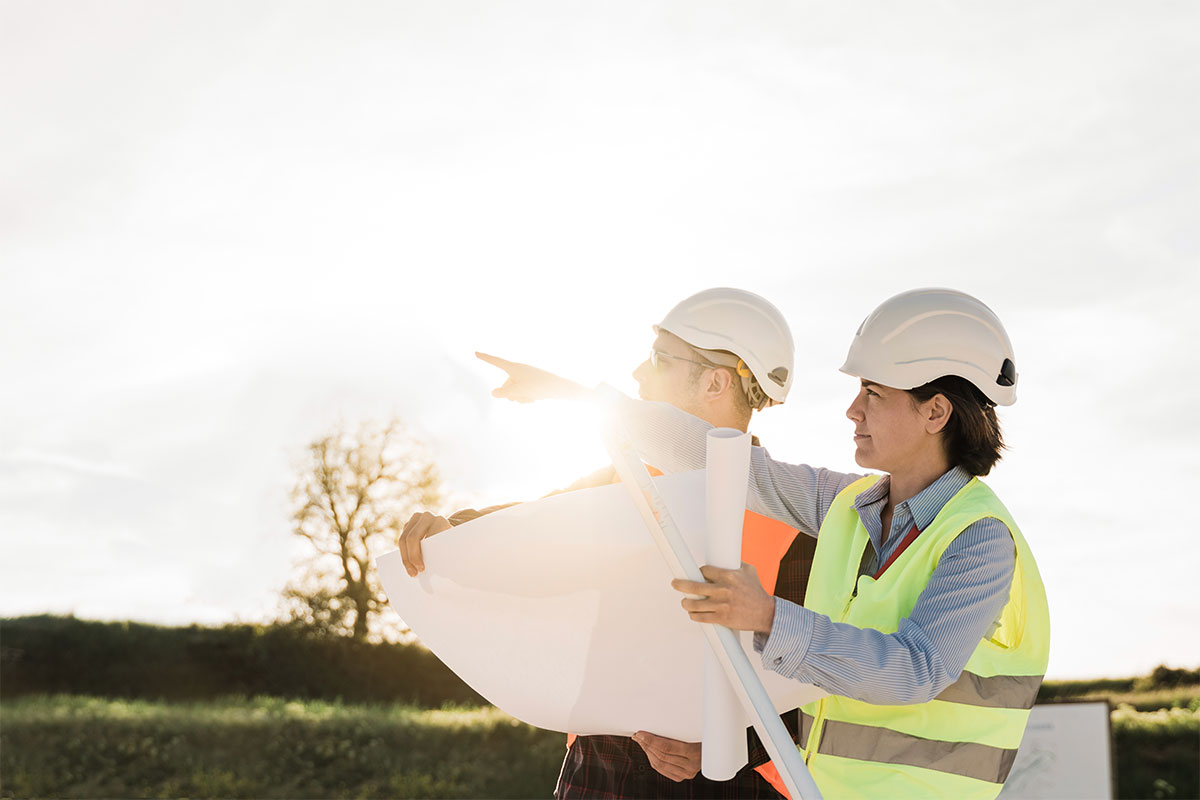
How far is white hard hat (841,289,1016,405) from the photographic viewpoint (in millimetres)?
2412

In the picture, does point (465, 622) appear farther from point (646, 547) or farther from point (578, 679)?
point (646, 547)

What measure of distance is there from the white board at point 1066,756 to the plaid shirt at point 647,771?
8884 mm

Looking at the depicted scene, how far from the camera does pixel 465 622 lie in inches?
98.5

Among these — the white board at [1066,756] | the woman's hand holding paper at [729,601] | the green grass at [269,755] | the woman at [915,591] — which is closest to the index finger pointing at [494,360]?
the woman at [915,591]

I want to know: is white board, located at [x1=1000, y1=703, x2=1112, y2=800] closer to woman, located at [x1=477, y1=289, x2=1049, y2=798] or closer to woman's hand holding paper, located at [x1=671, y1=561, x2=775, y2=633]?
woman, located at [x1=477, y1=289, x2=1049, y2=798]

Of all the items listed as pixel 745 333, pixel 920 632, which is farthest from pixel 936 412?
pixel 745 333

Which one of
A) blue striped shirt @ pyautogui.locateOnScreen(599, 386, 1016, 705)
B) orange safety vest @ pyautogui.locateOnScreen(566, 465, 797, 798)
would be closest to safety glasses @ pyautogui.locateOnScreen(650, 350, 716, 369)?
orange safety vest @ pyautogui.locateOnScreen(566, 465, 797, 798)

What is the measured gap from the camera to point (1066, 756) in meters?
10.8

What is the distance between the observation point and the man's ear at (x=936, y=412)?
7.97 feet

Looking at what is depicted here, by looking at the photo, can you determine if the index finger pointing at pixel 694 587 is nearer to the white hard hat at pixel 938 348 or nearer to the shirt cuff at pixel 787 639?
the shirt cuff at pixel 787 639

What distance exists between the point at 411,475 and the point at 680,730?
48.4ft

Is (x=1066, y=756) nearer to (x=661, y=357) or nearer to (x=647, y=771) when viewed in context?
(x=647, y=771)

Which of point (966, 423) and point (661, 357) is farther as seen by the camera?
point (661, 357)

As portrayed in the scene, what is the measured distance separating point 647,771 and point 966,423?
1334 millimetres
